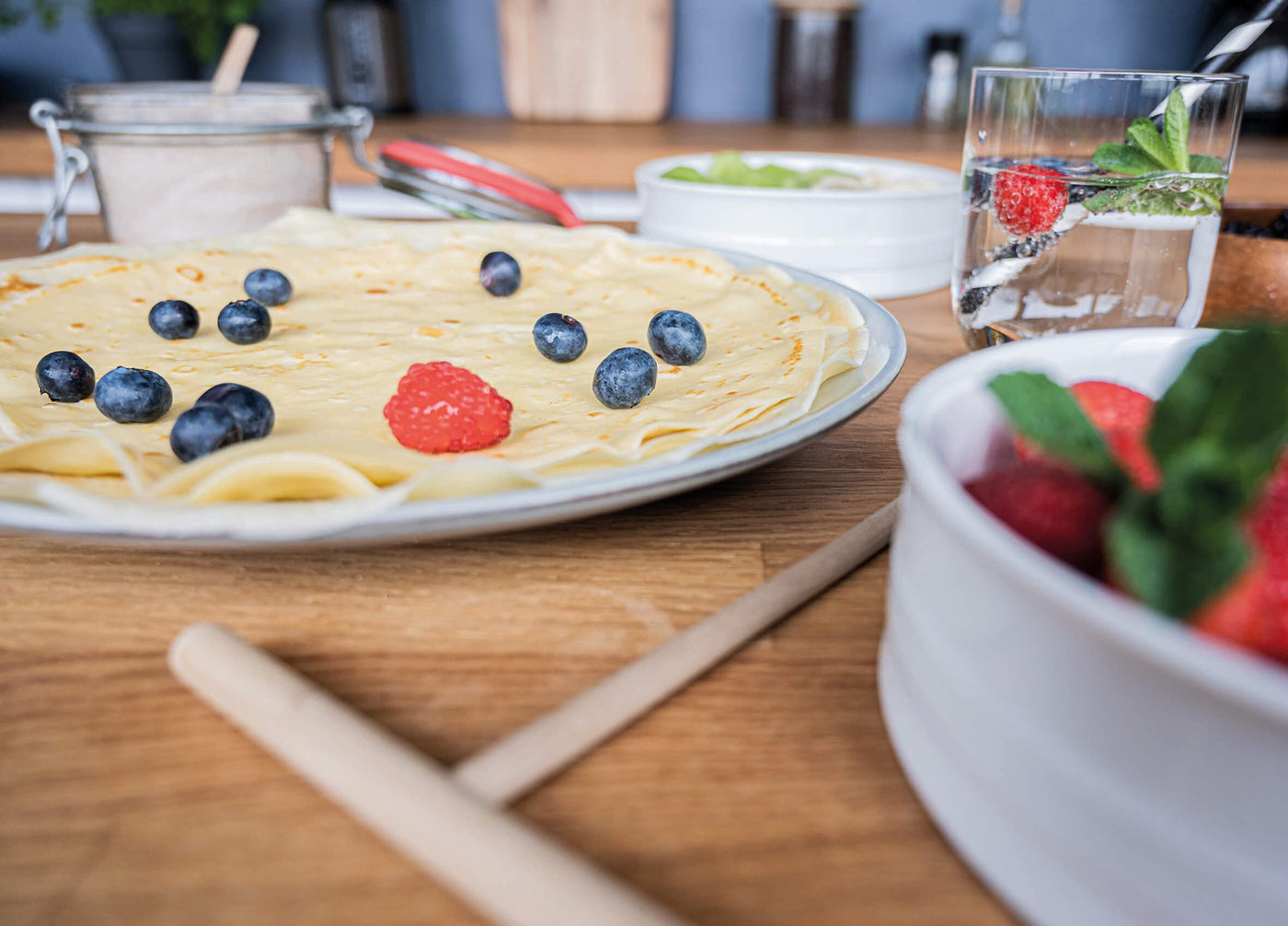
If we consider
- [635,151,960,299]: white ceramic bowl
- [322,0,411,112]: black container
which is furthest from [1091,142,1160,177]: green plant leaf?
[322,0,411,112]: black container

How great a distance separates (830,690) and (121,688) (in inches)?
14.3

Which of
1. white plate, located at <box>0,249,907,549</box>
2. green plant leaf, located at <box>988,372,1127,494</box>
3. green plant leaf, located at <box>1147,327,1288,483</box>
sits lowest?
white plate, located at <box>0,249,907,549</box>

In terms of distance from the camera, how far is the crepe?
0.50 m

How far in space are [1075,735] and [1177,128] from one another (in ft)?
2.26

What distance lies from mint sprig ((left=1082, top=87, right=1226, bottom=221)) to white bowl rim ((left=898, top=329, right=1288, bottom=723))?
0.55 meters

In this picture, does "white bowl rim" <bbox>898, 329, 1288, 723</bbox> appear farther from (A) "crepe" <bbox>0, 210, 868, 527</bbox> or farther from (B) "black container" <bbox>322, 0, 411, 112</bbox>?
(B) "black container" <bbox>322, 0, 411, 112</bbox>

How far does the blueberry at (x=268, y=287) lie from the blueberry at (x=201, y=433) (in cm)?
47

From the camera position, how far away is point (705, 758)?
40cm

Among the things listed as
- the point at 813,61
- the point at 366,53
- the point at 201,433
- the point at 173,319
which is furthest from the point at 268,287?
Answer: the point at 813,61

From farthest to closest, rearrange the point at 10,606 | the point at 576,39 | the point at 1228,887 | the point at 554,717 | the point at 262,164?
the point at 576,39 → the point at 262,164 → the point at 10,606 → the point at 554,717 → the point at 1228,887

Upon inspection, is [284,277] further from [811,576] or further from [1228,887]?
[1228,887]

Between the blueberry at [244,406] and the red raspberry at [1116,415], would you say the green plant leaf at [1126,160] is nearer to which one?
the red raspberry at [1116,415]

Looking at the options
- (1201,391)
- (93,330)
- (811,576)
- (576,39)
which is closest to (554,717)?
(811,576)

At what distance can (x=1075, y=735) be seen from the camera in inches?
11.2
